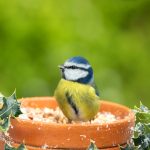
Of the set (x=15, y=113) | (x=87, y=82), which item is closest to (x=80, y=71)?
(x=87, y=82)

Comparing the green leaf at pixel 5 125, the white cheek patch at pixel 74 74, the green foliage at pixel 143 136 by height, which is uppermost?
the white cheek patch at pixel 74 74

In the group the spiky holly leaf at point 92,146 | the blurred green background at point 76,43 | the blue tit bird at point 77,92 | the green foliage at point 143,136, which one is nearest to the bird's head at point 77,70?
the blue tit bird at point 77,92

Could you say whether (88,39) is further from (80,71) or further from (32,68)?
(80,71)

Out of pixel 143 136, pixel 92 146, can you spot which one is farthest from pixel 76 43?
pixel 92 146

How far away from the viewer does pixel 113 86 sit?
3.59 m

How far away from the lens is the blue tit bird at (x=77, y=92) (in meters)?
2.37

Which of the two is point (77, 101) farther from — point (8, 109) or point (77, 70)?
point (8, 109)

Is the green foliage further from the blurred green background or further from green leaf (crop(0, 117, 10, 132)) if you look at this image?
the blurred green background

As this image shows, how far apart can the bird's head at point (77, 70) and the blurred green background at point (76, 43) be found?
38.6 inches

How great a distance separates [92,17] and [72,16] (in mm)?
110

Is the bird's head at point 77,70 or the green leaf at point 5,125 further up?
the bird's head at point 77,70

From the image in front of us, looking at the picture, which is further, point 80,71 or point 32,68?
point 32,68

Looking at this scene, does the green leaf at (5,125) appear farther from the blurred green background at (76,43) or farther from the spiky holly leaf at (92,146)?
the blurred green background at (76,43)

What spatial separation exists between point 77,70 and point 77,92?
7 centimetres
